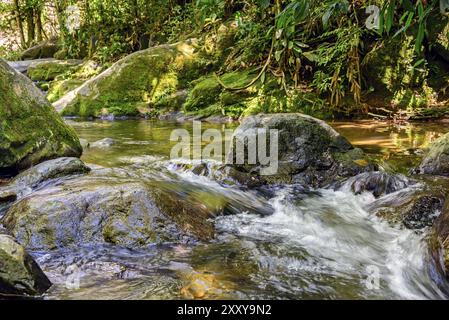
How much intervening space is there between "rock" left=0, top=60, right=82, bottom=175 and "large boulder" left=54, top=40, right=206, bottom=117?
558cm

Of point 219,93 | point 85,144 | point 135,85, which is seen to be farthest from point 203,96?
point 85,144

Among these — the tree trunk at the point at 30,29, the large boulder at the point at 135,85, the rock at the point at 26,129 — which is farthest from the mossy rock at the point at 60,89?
the tree trunk at the point at 30,29

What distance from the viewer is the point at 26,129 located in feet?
15.2

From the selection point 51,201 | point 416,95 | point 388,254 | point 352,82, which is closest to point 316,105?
point 352,82

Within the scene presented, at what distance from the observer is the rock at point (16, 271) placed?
205cm

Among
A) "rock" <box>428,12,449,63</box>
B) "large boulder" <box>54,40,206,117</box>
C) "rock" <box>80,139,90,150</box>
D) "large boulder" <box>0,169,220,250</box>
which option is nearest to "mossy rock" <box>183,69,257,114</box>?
"large boulder" <box>54,40,206,117</box>

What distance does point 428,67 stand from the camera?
28.5 ft

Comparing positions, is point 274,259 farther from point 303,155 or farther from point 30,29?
point 30,29

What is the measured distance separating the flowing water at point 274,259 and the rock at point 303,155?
0.99 ft

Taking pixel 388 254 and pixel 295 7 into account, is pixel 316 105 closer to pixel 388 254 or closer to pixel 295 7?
pixel 388 254

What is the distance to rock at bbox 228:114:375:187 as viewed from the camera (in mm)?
4688

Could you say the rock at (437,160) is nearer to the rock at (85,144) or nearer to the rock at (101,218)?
the rock at (101,218)

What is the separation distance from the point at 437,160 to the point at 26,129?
4.51m

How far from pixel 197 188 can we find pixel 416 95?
6187 mm
